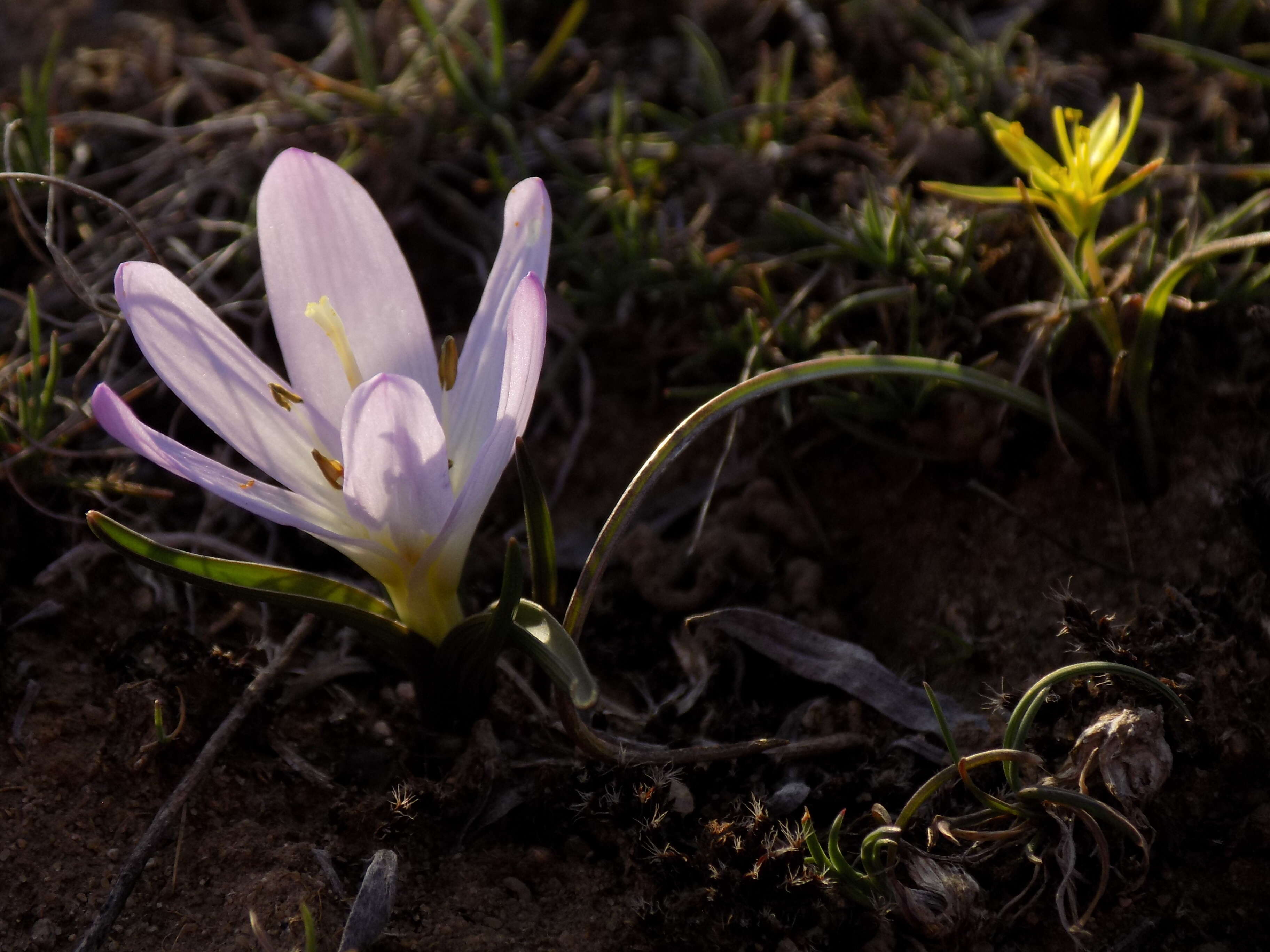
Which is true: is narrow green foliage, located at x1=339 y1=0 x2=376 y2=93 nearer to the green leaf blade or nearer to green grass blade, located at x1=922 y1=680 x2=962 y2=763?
the green leaf blade

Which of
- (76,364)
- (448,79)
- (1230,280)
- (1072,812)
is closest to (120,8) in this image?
(448,79)

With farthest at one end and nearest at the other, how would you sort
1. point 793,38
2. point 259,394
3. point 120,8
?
1. point 120,8
2. point 793,38
3. point 259,394

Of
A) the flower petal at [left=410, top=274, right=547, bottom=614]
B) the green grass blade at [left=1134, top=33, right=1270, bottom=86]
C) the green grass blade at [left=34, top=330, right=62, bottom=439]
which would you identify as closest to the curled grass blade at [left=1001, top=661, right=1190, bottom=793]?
the flower petal at [left=410, top=274, right=547, bottom=614]

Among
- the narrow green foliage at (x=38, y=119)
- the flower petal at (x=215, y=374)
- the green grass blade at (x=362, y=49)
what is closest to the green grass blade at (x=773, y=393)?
the flower petal at (x=215, y=374)

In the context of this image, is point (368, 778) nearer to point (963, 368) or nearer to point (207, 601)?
point (207, 601)

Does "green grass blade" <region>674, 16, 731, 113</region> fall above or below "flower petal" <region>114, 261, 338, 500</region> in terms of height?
above

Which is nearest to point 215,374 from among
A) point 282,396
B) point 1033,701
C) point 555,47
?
point 282,396

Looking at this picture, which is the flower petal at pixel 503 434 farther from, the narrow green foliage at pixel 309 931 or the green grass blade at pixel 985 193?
the green grass blade at pixel 985 193
